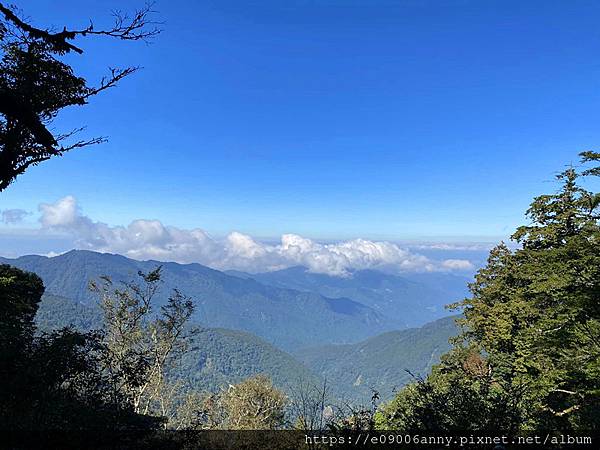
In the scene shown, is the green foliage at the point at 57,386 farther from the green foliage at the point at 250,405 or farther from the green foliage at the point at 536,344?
the green foliage at the point at 250,405

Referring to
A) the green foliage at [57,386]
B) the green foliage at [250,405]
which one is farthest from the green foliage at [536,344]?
the green foliage at [250,405]

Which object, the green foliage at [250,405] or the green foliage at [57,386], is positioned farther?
the green foliage at [250,405]

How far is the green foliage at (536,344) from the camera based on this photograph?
7.36 m

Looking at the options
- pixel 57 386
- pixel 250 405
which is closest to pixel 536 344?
pixel 57 386

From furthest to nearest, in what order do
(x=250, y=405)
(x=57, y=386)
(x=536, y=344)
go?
(x=250, y=405)
(x=536, y=344)
(x=57, y=386)

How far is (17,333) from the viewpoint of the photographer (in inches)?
392

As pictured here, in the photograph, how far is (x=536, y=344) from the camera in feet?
45.2

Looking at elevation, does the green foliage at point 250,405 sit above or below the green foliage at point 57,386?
below

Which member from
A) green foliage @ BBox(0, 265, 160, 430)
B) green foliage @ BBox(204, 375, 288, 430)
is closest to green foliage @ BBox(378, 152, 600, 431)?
green foliage @ BBox(0, 265, 160, 430)

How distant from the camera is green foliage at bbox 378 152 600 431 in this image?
24.2 feet

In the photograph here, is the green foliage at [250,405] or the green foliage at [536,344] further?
the green foliage at [250,405]

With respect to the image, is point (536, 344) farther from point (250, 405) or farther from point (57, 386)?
point (250, 405)

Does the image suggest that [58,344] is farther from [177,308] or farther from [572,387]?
[572,387]

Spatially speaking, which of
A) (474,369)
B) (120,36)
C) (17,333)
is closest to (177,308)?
(17,333)
